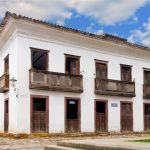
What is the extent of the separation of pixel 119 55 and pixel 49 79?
6561 millimetres

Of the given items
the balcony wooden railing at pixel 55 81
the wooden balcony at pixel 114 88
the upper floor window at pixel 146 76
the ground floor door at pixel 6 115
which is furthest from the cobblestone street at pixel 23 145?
Answer: the upper floor window at pixel 146 76

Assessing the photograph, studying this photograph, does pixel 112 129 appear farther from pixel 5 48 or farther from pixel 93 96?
pixel 5 48

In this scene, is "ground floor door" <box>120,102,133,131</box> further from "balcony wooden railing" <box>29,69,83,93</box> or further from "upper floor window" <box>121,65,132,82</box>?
"balcony wooden railing" <box>29,69,83,93</box>

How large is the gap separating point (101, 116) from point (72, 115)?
2.32 metres

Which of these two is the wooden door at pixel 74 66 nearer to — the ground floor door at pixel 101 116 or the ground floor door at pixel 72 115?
the ground floor door at pixel 72 115

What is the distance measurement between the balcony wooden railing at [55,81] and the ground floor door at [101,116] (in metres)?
2.30

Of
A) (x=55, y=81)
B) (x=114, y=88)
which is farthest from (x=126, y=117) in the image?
(x=55, y=81)

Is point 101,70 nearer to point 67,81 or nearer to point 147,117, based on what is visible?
point 67,81

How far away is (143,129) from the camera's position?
26031mm

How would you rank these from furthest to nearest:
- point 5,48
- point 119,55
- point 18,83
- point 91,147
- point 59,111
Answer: point 119,55 → point 5,48 → point 59,111 → point 18,83 → point 91,147

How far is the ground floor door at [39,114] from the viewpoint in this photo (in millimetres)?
20031

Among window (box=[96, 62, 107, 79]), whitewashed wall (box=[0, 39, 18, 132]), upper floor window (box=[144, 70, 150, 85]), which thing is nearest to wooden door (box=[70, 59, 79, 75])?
window (box=[96, 62, 107, 79])

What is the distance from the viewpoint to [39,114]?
20.3m

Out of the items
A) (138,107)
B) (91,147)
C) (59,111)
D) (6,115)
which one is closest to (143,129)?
(138,107)
